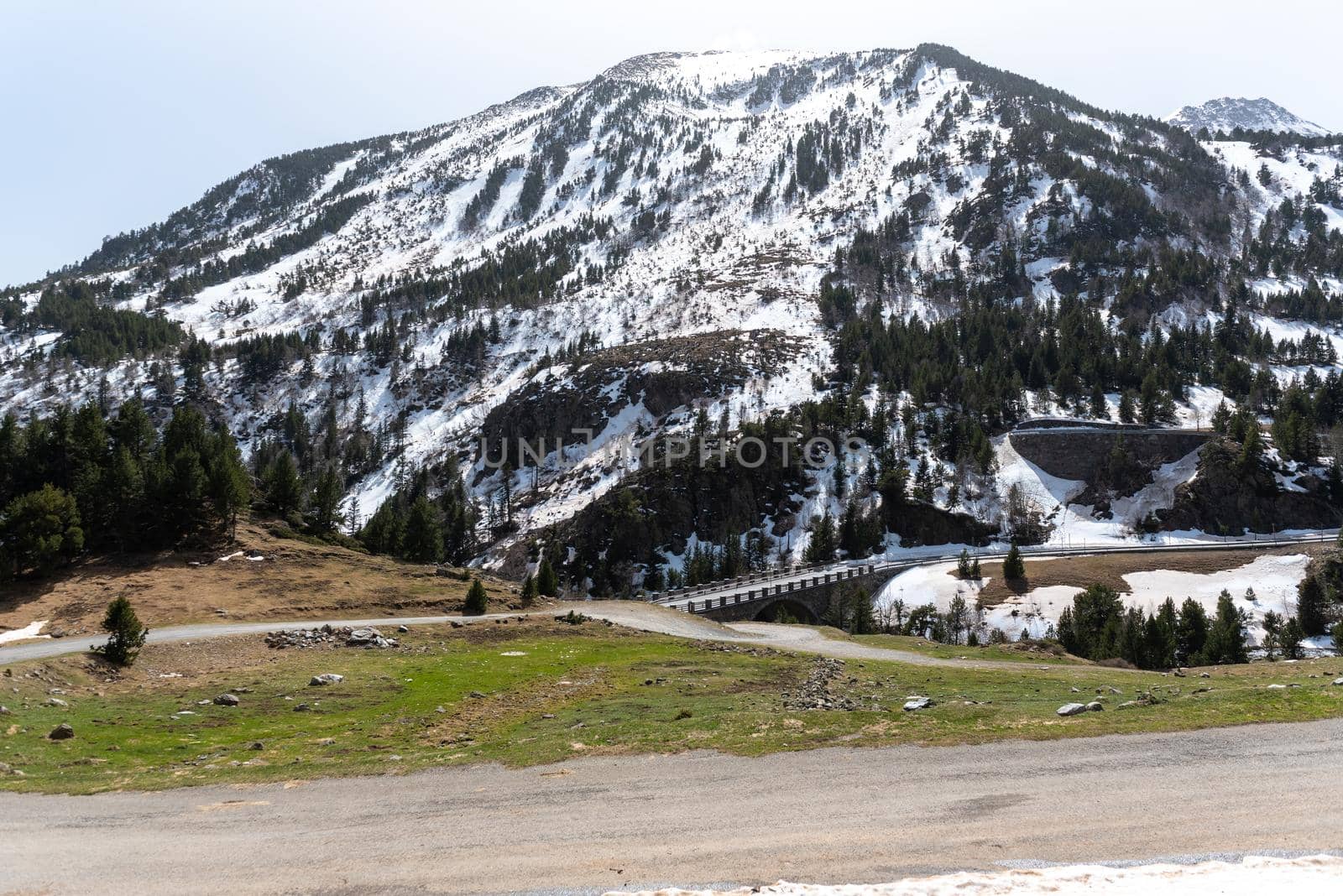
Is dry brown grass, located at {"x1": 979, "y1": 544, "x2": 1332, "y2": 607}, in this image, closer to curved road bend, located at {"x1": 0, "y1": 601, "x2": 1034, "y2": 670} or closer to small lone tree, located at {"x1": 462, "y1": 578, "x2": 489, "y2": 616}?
curved road bend, located at {"x1": 0, "y1": 601, "x2": 1034, "y2": 670}

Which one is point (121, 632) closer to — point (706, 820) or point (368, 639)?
point (368, 639)

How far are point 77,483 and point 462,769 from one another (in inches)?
2207

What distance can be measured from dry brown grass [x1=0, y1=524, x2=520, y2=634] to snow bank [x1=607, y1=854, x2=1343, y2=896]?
46.8 metres

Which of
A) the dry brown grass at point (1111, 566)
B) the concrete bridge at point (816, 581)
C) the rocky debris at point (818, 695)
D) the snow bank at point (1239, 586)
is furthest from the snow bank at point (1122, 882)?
the snow bank at point (1239, 586)

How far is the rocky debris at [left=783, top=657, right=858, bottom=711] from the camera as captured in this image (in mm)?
22661

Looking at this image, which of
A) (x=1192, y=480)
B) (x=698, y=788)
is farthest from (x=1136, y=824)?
(x=1192, y=480)

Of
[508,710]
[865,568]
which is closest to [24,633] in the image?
[508,710]

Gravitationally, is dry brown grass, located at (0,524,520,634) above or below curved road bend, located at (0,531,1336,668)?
above

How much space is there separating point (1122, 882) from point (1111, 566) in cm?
9857

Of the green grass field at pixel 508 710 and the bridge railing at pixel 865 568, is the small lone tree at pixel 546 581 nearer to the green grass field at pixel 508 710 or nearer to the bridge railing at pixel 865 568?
the bridge railing at pixel 865 568

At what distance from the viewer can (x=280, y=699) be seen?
26.7 m

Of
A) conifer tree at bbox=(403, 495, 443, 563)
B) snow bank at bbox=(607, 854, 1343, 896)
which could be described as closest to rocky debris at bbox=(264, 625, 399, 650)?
conifer tree at bbox=(403, 495, 443, 563)

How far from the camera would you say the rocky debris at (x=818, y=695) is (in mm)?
22661

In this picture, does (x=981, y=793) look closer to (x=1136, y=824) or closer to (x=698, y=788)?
(x=1136, y=824)
